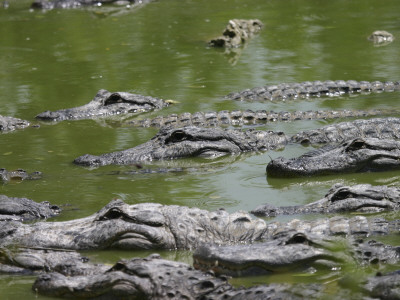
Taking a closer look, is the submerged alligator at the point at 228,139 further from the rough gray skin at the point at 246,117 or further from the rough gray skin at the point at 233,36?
the rough gray skin at the point at 233,36

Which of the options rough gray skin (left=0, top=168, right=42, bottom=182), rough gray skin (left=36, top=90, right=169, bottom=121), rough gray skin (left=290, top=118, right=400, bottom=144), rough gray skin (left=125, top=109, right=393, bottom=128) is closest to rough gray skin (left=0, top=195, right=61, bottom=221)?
rough gray skin (left=0, top=168, right=42, bottom=182)

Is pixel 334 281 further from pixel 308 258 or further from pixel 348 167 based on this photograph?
pixel 348 167

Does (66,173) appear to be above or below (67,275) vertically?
below

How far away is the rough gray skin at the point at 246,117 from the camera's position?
1216 centimetres

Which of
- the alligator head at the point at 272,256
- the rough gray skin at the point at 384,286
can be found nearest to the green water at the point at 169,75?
the alligator head at the point at 272,256

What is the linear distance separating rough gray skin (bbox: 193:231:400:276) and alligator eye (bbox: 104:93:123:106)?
7.61 meters

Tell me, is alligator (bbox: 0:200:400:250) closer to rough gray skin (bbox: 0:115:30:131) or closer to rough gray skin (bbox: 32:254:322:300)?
rough gray skin (bbox: 32:254:322:300)

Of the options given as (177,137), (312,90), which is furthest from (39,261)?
(312,90)

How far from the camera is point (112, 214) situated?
281 inches

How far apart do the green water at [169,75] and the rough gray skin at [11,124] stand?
234mm

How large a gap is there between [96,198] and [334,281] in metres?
3.51

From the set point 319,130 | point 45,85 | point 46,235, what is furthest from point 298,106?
point 46,235

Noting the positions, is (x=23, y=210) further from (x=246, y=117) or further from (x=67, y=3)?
(x=67, y=3)

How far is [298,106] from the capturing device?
13141 mm
